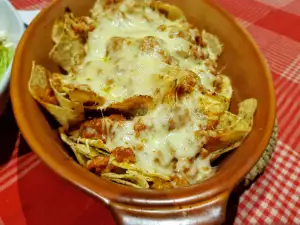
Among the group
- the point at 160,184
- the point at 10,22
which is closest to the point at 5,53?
the point at 10,22

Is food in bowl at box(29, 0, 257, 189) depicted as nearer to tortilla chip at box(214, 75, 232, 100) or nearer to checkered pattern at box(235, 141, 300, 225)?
tortilla chip at box(214, 75, 232, 100)

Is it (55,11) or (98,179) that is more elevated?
(55,11)

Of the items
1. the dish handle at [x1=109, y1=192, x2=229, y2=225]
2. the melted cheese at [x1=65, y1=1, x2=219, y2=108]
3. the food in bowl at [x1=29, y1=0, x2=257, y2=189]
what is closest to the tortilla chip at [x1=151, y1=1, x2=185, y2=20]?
the melted cheese at [x1=65, y1=1, x2=219, y2=108]

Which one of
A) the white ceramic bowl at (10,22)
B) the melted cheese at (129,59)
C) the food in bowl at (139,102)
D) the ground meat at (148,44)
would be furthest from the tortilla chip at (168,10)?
the white ceramic bowl at (10,22)

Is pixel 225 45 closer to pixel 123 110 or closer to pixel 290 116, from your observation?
pixel 290 116

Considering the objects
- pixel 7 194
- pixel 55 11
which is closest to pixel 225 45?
pixel 55 11

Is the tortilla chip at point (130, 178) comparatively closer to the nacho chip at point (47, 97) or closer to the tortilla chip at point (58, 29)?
the nacho chip at point (47, 97)
